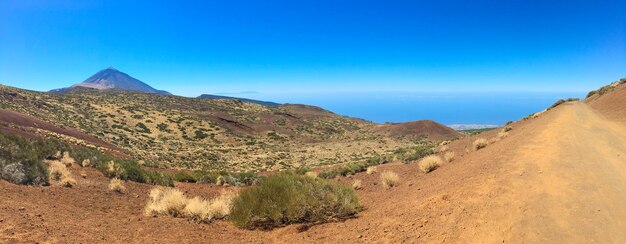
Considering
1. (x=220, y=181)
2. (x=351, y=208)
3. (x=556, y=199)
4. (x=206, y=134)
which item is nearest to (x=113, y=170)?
(x=220, y=181)

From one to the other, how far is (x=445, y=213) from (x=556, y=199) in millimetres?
2452

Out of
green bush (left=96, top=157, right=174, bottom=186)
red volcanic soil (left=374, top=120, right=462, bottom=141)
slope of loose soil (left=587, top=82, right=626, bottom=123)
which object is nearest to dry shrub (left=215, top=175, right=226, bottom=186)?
green bush (left=96, top=157, right=174, bottom=186)

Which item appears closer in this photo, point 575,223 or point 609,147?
point 575,223

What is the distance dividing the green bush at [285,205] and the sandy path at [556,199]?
11.2 feet

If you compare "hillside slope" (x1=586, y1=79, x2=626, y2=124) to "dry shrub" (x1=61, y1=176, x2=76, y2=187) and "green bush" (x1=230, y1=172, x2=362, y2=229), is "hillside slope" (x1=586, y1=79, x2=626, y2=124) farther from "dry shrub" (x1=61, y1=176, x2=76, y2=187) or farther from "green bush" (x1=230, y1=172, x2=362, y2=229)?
"dry shrub" (x1=61, y1=176, x2=76, y2=187)

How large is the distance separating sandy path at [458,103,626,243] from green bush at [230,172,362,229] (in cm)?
340

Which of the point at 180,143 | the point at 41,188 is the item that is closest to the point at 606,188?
the point at 41,188

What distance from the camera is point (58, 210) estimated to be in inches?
349

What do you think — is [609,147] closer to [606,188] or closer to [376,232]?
[606,188]

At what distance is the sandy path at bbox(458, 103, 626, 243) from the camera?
6289mm

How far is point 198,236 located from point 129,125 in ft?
161

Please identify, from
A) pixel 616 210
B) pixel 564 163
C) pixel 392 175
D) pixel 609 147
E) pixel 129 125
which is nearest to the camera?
pixel 616 210

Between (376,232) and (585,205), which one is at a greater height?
(585,205)

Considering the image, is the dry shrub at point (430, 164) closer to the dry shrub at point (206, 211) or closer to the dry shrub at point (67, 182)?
the dry shrub at point (206, 211)
